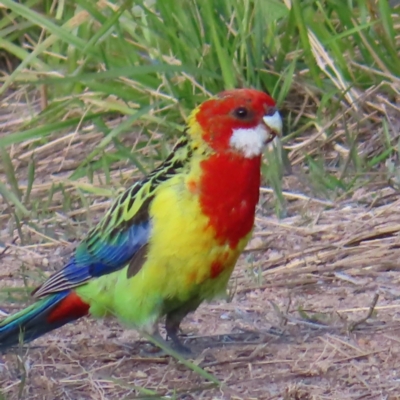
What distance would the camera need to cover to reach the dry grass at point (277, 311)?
116 inches

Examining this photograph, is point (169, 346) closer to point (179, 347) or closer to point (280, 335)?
point (179, 347)

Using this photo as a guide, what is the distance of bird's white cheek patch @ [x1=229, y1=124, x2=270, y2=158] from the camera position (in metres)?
3.08

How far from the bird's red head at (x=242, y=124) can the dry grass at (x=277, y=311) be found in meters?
0.66

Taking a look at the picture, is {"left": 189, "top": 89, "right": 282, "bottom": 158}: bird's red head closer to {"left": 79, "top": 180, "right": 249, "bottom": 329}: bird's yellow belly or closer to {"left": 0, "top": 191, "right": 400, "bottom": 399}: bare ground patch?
{"left": 79, "top": 180, "right": 249, "bottom": 329}: bird's yellow belly

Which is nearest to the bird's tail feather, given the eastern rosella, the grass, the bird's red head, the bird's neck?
the eastern rosella

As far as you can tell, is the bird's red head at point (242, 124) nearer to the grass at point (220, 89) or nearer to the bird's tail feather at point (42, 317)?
the bird's tail feather at point (42, 317)

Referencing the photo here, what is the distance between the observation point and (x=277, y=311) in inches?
135

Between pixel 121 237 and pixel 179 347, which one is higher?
pixel 121 237

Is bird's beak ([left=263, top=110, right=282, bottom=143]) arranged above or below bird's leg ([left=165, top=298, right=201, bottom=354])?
above

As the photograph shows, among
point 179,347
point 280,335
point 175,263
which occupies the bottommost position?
point 280,335

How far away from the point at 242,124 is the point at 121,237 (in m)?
0.55

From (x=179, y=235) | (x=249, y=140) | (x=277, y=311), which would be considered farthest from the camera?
(x=277, y=311)

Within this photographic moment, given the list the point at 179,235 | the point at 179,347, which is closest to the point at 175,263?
the point at 179,235

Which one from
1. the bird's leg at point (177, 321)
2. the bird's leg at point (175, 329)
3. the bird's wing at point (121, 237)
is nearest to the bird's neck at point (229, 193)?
the bird's wing at point (121, 237)
